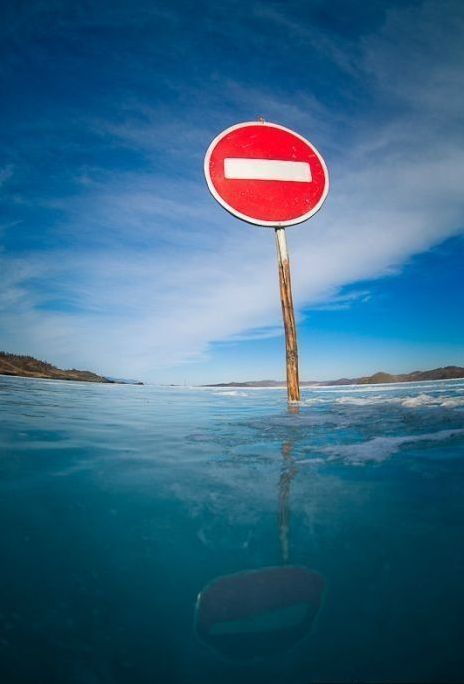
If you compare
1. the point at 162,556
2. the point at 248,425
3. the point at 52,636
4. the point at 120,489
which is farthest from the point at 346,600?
the point at 248,425

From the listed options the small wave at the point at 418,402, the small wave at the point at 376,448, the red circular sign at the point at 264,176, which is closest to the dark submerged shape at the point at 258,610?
the small wave at the point at 376,448

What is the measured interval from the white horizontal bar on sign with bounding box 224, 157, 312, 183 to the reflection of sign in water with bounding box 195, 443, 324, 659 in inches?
175

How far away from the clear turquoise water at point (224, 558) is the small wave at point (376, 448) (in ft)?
0.06

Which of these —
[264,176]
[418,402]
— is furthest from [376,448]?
[264,176]

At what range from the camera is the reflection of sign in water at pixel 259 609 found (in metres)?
0.61

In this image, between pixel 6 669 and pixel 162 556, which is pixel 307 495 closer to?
pixel 162 556

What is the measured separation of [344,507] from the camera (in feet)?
3.64

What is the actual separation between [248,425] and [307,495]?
1667mm

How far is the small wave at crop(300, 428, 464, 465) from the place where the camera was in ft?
5.38

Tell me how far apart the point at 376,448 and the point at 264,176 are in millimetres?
3799

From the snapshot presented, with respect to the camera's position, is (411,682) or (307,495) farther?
(307,495)

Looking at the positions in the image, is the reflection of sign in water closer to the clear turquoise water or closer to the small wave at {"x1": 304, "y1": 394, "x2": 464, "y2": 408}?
the clear turquoise water

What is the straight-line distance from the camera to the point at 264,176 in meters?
4.32

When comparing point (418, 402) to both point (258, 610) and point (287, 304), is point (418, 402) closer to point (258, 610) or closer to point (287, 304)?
point (287, 304)
